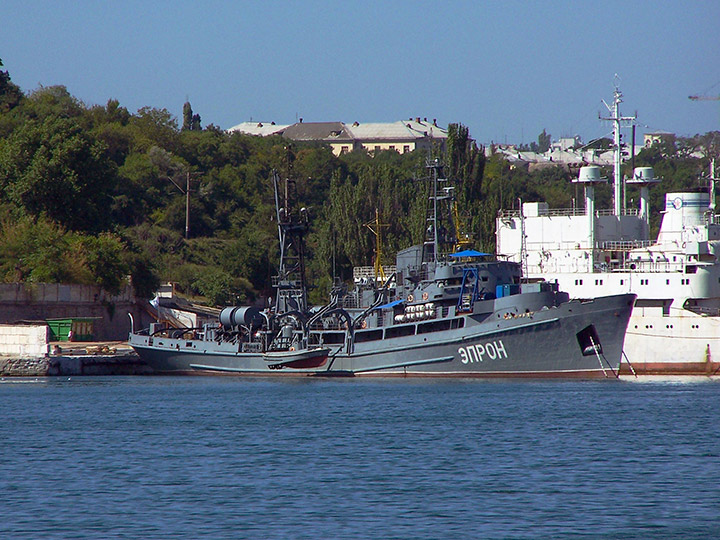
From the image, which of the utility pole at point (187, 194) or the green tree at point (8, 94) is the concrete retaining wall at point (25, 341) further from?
the green tree at point (8, 94)

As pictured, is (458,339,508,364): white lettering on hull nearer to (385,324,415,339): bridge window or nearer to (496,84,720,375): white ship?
(385,324,415,339): bridge window

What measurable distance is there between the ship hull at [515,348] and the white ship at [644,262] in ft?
18.4

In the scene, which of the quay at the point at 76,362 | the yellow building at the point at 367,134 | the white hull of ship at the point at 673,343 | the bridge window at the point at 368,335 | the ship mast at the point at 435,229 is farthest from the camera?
the yellow building at the point at 367,134

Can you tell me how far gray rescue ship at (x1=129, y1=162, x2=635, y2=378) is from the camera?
4316cm

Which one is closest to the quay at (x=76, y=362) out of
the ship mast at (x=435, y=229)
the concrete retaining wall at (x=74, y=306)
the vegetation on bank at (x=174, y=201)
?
the concrete retaining wall at (x=74, y=306)

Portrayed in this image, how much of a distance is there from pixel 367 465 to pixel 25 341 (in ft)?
100

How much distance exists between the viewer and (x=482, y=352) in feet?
144

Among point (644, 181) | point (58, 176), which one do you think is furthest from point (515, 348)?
point (58, 176)

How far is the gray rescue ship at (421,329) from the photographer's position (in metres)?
43.2

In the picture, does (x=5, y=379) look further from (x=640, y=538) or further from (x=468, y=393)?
(x=640, y=538)

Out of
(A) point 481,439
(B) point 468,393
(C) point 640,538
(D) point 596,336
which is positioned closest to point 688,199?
(D) point 596,336

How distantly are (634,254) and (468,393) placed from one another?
16294mm

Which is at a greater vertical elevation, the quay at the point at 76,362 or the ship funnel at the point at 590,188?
the ship funnel at the point at 590,188

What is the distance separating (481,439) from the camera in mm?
27891
